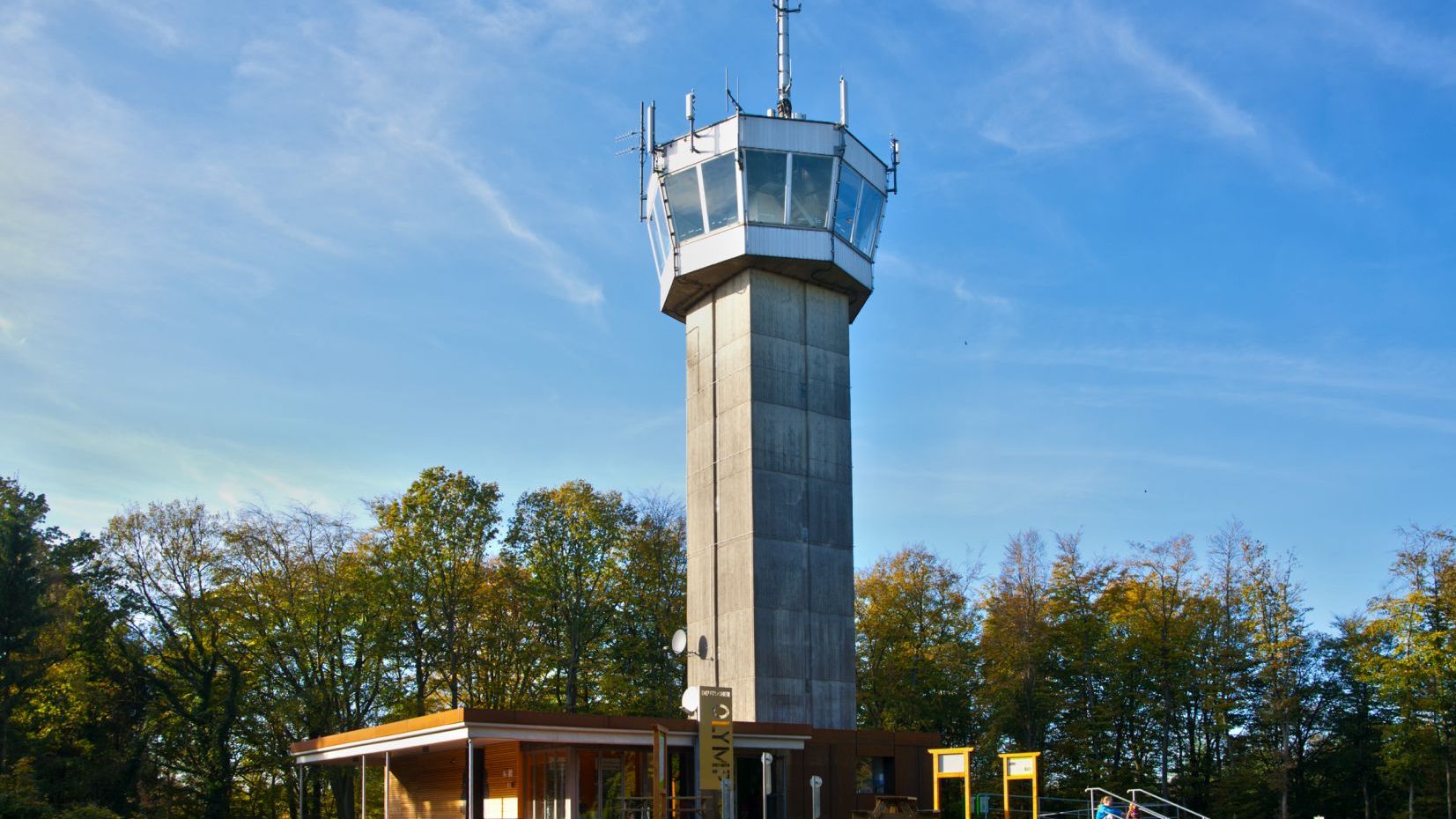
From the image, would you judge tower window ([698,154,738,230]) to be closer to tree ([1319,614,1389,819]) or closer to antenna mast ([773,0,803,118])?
antenna mast ([773,0,803,118])

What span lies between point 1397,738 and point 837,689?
22.1 metres

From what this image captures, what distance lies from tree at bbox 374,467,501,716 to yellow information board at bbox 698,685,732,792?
68.1 ft

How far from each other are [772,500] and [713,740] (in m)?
9.74

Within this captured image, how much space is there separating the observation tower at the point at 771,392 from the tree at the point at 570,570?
12344mm

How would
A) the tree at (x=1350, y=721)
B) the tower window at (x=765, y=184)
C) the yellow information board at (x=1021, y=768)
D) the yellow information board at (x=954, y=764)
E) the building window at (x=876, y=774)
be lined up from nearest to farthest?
the yellow information board at (x=1021, y=768) < the yellow information board at (x=954, y=764) < the building window at (x=876, y=774) < the tower window at (x=765, y=184) < the tree at (x=1350, y=721)

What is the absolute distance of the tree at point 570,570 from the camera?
4809cm

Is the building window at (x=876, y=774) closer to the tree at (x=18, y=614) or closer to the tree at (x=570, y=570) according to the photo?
the tree at (x=570, y=570)

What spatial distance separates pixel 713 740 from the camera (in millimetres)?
26344

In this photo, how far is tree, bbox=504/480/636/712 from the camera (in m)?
48.1

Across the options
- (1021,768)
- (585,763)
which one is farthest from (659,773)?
(1021,768)

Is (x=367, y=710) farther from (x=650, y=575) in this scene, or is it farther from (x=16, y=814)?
(x=16, y=814)

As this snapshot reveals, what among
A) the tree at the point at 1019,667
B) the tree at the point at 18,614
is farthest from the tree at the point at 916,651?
the tree at the point at 18,614

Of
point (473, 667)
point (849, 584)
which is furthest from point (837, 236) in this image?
point (473, 667)

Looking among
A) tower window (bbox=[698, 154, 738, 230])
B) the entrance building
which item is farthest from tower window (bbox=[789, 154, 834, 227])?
the entrance building
